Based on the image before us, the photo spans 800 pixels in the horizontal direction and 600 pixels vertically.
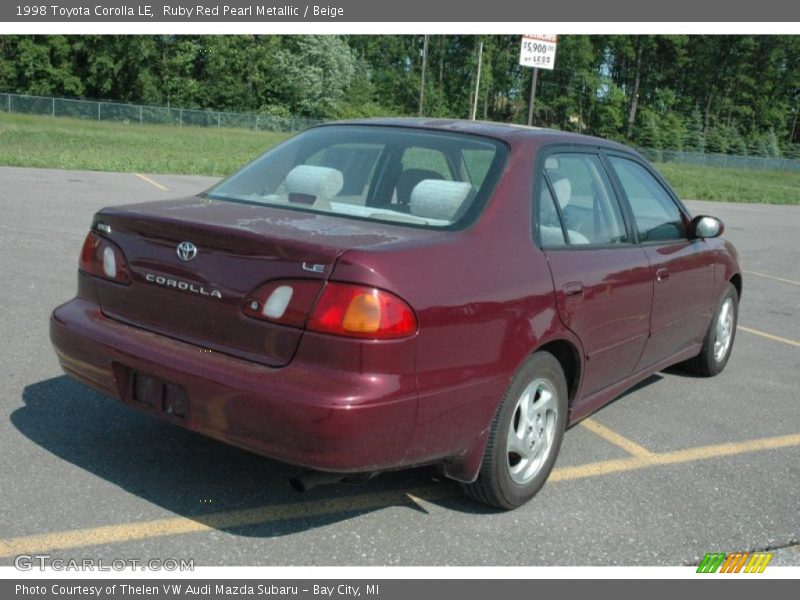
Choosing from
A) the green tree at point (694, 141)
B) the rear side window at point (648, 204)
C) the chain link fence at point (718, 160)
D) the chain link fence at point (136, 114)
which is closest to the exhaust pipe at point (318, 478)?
the rear side window at point (648, 204)

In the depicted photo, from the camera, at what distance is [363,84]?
232ft

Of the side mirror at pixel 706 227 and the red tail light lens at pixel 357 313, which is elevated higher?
the side mirror at pixel 706 227

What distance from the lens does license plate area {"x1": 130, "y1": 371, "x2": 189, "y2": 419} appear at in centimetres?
327

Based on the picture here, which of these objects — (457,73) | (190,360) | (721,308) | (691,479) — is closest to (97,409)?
(190,360)

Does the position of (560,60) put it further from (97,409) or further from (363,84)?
(97,409)

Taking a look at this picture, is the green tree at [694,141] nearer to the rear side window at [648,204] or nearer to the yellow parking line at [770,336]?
the yellow parking line at [770,336]

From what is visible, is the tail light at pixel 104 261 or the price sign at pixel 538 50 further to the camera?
the price sign at pixel 538 50

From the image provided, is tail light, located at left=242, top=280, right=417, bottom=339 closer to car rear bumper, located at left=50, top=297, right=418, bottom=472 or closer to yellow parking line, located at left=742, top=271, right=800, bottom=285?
car rear bumper, located at left=50, top=297, right=418, bottom=472

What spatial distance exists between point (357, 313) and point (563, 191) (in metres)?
1.65

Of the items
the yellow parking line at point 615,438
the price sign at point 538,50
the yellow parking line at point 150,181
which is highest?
the price sign at point 538,50

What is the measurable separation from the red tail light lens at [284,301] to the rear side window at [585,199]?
153 cm

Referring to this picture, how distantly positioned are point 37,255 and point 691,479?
21.7 feet

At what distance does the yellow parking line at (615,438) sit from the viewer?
4676 millimetres

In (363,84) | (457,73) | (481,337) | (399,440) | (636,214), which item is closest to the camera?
(399,440)
